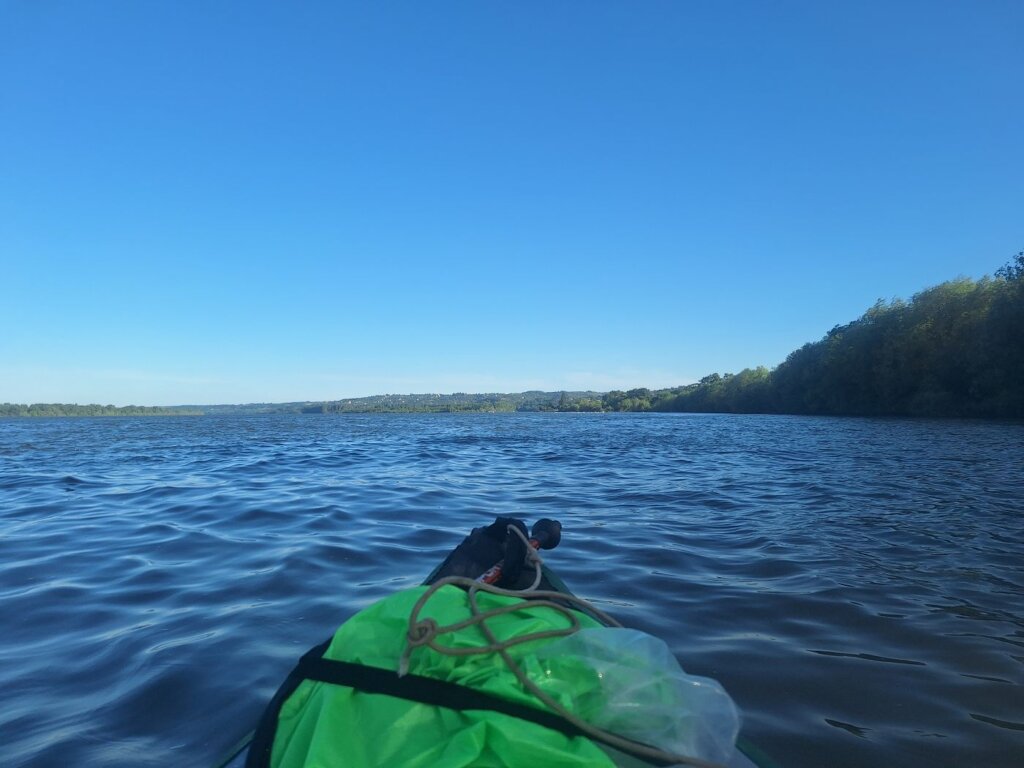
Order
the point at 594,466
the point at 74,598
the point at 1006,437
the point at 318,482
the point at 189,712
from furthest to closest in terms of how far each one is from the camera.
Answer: the point at 1006,437
the point at 594,466
the point at 318,482
the point at 74,598
the point at 189,712

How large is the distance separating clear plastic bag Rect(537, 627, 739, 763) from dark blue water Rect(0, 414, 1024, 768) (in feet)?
4.87

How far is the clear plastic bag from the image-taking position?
5.63ft

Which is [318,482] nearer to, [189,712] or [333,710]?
[189,712]

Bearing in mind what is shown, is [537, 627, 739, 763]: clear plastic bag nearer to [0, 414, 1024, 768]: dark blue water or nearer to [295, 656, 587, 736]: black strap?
[295, 656, 587, 736]: black strap

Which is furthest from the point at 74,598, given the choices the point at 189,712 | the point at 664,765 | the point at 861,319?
the point at 861,319

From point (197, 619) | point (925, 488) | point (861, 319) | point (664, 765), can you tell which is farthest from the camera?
point (861, 319)

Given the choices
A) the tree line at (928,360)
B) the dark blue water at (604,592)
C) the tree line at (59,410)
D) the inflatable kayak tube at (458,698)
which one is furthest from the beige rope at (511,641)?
the tree line at (59,410)

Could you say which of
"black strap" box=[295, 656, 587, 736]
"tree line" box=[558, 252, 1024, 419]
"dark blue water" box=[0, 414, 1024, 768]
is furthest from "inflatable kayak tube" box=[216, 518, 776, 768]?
"tree line" box=[558, 252, 1024, 419]

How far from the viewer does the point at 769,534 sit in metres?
7.49

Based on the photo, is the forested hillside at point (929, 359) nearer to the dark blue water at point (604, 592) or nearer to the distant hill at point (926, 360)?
the distant hill at point (926, 360)

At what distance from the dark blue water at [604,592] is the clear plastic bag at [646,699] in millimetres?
1484

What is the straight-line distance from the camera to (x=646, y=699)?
5.74 feet

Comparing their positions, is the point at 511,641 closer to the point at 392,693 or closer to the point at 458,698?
the point at 458,698

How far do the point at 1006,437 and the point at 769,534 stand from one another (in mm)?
18488
